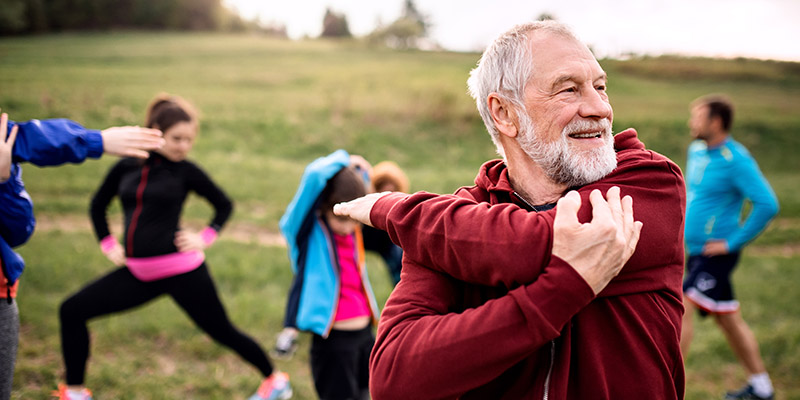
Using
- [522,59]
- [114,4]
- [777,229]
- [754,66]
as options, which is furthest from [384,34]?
[522,59]

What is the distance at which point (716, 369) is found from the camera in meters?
5.34

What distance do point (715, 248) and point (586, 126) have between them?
3.82 m

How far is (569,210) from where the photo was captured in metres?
1.37

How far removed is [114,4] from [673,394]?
48901 millimetres

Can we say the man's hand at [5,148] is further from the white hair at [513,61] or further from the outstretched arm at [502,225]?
the white hair at [513,61]

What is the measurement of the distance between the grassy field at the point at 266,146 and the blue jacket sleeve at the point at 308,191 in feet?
5.70

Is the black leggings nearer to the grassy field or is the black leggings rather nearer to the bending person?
the bending person

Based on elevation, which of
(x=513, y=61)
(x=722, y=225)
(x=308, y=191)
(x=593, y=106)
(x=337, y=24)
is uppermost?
(x=337, y=24)

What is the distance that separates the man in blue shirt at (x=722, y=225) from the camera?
4.72m

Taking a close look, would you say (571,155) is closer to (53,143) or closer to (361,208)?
(361,208)

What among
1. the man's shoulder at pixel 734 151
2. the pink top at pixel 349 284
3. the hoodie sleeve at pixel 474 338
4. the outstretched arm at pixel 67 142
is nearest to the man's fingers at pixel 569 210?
the hoodie sleeve at pixel 474 338

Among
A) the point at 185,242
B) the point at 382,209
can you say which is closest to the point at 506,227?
the point at 382,209

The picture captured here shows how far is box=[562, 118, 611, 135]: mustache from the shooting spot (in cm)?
173

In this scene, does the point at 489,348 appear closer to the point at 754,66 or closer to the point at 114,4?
the point at 754,66
